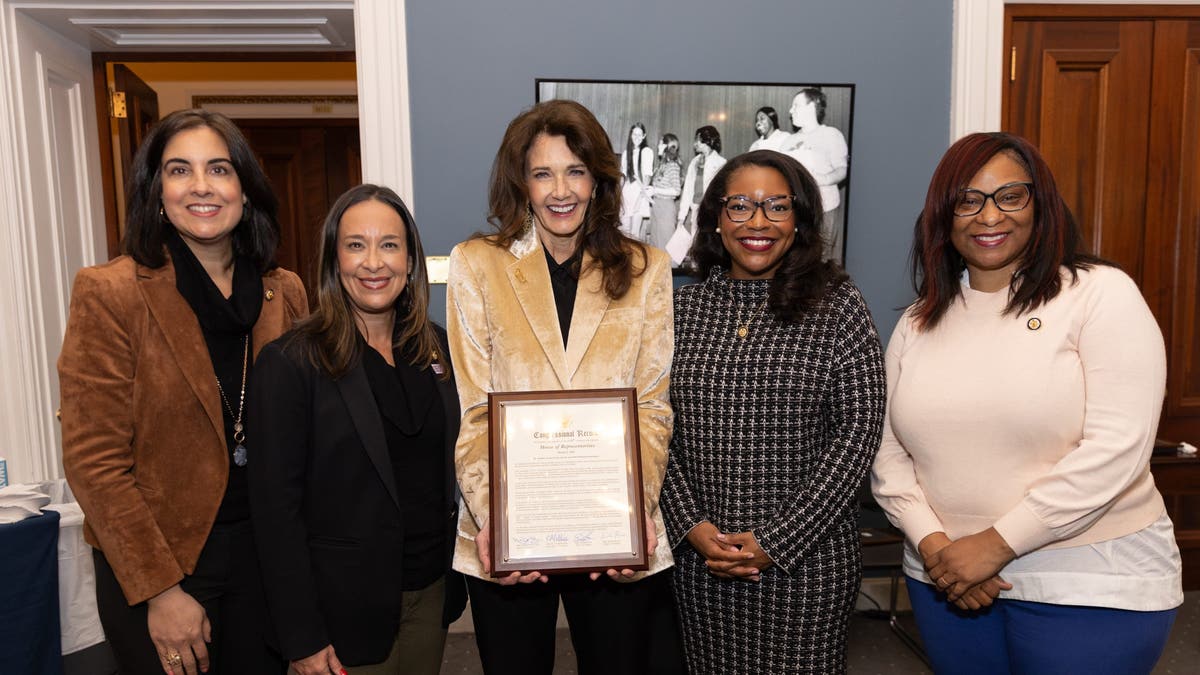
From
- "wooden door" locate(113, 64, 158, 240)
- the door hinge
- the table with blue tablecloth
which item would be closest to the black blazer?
the table with blue tablecloth

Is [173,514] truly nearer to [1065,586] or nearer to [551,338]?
[551,338]

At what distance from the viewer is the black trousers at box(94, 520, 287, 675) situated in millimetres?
1701

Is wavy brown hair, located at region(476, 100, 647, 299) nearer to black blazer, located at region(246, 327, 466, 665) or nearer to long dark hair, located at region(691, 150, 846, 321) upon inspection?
long dark hair, located at region(691, 150, 846, 321)

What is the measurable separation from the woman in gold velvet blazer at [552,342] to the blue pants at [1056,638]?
0.74m

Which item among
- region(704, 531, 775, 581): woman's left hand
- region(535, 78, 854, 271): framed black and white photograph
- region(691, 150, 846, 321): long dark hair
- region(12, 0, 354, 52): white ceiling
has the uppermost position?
region(12, 0, 354, 52): white ceiling

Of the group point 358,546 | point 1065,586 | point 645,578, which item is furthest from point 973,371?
point 358,546

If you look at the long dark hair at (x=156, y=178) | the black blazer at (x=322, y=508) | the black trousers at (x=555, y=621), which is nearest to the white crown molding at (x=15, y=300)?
the long dark hair at (x=156, y=178)

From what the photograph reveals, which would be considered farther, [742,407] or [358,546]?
[742,407]

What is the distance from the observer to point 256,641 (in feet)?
5.76

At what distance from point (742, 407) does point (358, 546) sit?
919 mm

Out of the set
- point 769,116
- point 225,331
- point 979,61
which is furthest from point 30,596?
point 979,61

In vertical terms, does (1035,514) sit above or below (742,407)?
below

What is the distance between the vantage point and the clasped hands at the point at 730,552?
1.80 metres

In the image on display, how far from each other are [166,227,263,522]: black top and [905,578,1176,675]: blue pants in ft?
5.49
